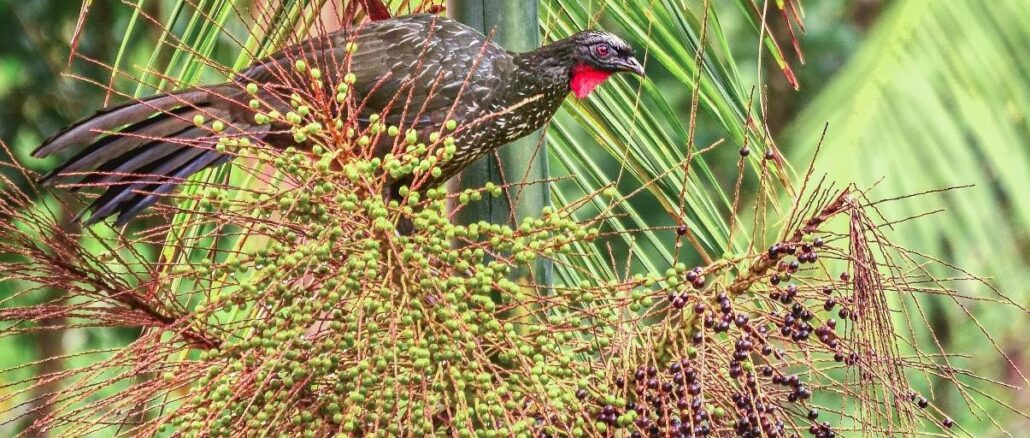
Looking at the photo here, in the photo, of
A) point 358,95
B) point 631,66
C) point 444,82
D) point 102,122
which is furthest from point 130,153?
point 631,66

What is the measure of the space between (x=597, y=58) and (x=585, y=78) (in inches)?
1.3

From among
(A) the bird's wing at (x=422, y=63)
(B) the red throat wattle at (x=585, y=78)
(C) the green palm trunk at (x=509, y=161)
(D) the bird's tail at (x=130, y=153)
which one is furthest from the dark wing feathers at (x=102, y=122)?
(B) the red throat wattle at (x=585, y=78)

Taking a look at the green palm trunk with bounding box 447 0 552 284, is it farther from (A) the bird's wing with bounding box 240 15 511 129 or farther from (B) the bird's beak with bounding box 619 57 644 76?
(B) the bird's beak with bounding box 619 57 644 76

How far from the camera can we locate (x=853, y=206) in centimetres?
112

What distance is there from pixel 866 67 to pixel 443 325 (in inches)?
85.7

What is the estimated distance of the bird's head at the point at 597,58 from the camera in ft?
5.61

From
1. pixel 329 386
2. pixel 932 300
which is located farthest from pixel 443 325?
pixel 932 300

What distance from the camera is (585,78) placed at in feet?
5.67

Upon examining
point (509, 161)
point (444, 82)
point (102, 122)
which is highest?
point (102, 122)

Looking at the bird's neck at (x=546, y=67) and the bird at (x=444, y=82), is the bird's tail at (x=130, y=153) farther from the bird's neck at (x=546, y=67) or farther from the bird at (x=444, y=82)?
the bird's neck at (x=546, y=67)

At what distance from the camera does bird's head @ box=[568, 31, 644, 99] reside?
1711 mm

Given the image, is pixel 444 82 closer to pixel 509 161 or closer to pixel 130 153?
pixel 509 161

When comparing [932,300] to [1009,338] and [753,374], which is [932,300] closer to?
[1009,338]

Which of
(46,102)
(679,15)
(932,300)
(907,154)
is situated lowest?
(932,300)
